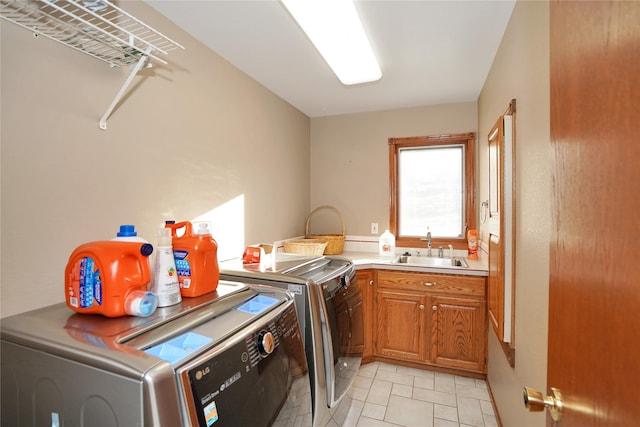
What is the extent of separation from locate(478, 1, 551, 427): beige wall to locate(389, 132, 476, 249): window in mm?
1284

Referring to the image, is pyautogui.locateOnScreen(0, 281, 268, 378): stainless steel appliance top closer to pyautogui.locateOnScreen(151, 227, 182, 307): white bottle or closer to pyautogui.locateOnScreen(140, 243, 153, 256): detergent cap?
pyautogui.locateOnScreen(151, 227, 182, 307): white bottle

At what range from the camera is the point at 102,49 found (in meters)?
1.21

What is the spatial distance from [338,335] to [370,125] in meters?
2.35

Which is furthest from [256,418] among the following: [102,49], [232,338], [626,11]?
[102,49]

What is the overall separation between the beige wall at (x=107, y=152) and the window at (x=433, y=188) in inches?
60.9

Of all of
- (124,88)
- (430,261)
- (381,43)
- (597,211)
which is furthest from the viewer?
(430,261)

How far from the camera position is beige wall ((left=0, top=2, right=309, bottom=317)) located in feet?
3.44

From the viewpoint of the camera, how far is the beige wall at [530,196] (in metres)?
1.13

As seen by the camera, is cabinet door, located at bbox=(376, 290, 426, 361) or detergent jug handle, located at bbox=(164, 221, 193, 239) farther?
cabinet door, located at bbox=(376, 290, 426, 361)

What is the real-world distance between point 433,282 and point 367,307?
0.58 metres

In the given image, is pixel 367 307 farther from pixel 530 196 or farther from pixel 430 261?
pixel 530 196

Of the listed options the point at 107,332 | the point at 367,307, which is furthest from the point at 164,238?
the point at 367,307

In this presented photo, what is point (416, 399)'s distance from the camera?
7.04 ft

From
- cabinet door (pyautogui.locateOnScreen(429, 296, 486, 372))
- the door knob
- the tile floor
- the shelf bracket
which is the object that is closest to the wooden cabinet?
cabinet door (pyautogui.locateOnScreen(429, 296, 486, 372))
